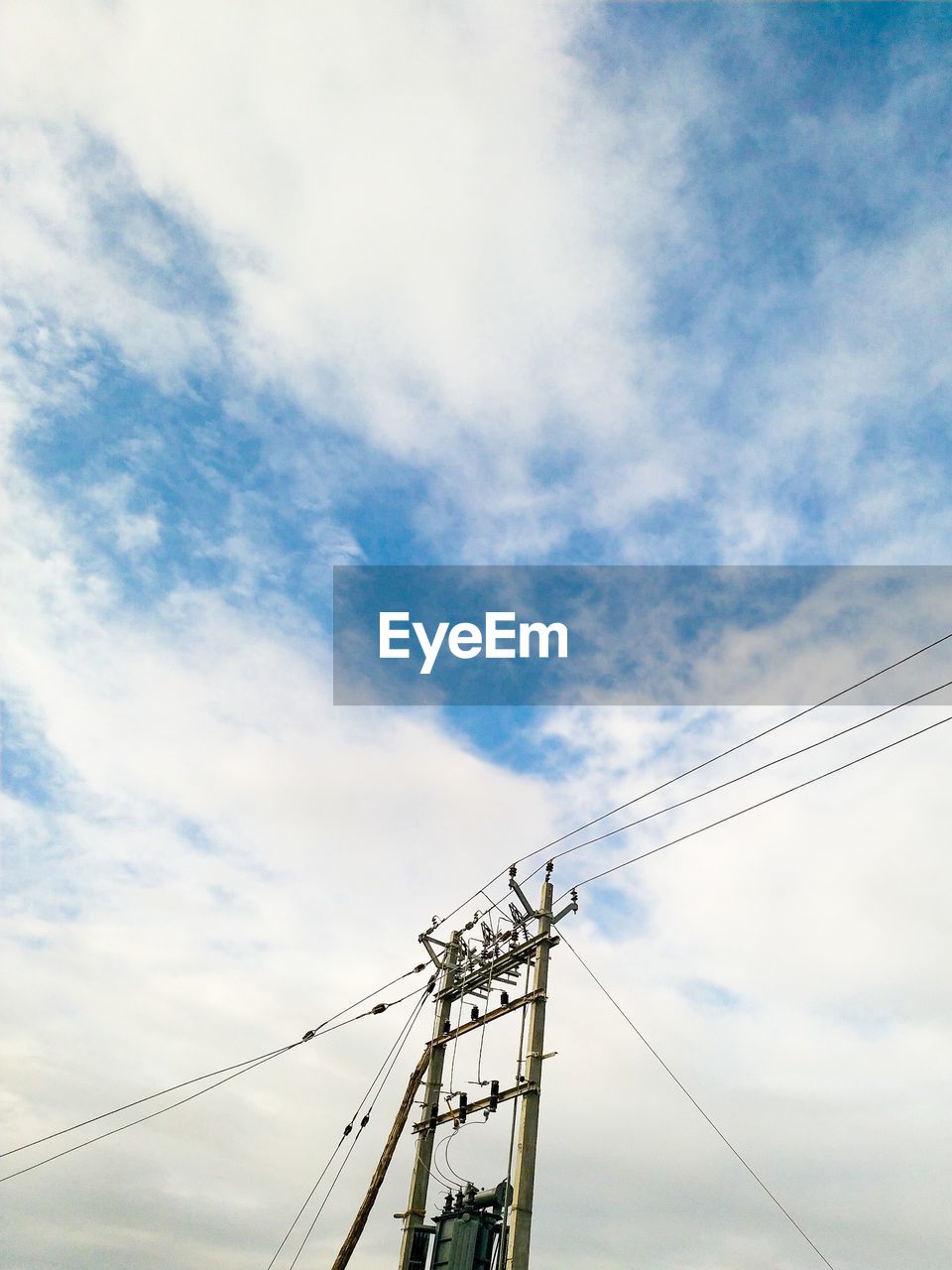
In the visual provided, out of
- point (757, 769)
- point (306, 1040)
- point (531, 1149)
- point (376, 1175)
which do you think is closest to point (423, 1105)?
point (376, 1175)

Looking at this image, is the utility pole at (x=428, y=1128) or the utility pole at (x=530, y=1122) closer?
the utility pole at (x=530, y=1122)

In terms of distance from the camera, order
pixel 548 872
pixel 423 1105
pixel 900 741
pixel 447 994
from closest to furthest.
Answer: pixel 900 741 → pixel 548 872 → pixel 423 1105 → pixel 447 994

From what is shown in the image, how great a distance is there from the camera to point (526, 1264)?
1634cm

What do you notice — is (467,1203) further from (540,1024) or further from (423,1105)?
(540,1024)

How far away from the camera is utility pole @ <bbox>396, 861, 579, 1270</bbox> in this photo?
674 inches

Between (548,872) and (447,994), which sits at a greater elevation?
(548,872)

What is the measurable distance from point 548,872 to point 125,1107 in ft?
50.5

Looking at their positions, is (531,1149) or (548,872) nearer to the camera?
(531,1149)

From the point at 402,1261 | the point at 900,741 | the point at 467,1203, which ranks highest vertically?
the point at 900,741

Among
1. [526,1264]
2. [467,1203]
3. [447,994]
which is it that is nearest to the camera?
[526,1264]

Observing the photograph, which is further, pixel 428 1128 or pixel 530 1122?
pixel 428 1128

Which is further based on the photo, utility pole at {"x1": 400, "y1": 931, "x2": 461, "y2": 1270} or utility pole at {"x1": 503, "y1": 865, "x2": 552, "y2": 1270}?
utility pole at {"x1": 400, "y1": 931, "x2": 461, "y2": 1270}

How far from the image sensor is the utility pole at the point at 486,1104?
1712 centimetres

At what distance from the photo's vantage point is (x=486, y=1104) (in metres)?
20.0
